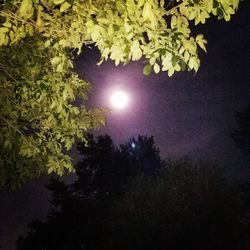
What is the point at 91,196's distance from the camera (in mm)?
63562

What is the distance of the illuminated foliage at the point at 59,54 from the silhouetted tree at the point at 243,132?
165 feet

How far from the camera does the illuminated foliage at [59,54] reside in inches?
208

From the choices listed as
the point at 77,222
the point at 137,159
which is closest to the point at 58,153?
the point at 77,222

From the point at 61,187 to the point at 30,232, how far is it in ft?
25.2

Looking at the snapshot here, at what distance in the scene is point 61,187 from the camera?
6072 centimetres

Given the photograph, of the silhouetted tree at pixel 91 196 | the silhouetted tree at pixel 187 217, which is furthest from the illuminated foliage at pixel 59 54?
the silhouetted tree at pixel 91 196

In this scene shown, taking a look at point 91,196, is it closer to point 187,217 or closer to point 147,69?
point 187,217

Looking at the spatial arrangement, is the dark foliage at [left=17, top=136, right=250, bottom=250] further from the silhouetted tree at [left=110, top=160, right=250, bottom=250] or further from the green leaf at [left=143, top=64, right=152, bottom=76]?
the green leaf at [left=143, top=64, right=152, bottom=76]

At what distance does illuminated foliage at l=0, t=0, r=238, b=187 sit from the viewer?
5.29 m

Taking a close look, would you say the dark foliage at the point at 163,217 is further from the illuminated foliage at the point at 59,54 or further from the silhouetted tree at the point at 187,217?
the illuminated foliage at the point at 59,54

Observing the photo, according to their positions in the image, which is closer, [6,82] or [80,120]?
[6,82]

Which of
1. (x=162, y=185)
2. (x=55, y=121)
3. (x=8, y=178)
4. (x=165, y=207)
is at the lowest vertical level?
(x=8, y=178)

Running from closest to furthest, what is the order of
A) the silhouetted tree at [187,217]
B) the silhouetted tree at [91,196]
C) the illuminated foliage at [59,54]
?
1. the illuminated foliage at [59,54]
2. the silhouetted tree at [187,217]
3. the silhouetted tree at [91,196]

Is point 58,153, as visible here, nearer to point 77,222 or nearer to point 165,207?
point 165,207
